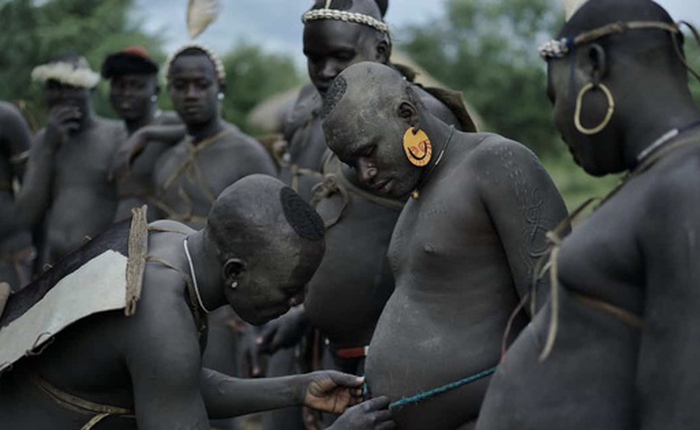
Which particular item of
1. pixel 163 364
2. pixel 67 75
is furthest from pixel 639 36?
pixel 67 75

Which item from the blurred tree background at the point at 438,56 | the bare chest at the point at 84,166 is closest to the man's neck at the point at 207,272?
the bare chest at the point at 84,166

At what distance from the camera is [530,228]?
4.52 metres

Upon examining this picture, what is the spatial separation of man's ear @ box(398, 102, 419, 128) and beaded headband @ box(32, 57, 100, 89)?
577 centimetres

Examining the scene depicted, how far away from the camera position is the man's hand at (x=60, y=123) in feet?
31.2

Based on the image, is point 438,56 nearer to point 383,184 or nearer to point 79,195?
point 79,195

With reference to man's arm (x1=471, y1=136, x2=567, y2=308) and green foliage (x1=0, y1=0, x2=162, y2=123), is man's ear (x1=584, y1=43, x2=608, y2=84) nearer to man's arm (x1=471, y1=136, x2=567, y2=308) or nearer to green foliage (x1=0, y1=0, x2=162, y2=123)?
man's arm (x1=471, y1=136, x2=567, y2=308)

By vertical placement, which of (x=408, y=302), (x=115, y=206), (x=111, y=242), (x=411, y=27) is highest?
(x=111, y=242)

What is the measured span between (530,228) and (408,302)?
0.50 meters

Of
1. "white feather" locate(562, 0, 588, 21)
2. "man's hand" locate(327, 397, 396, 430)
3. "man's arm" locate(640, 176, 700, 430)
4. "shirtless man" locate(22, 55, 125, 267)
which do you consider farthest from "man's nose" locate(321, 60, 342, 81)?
"shirtless man" locate(22, 55, 125, 267)

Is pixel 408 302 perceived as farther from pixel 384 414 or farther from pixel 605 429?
pixel 605 429

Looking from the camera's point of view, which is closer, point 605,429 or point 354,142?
point 605,429

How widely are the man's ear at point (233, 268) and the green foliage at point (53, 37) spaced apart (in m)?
12.8

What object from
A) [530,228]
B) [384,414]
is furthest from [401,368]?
[530,228]

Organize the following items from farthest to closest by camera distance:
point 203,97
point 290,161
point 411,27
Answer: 1. point 411,27
2. point 203,97
3. point 290,161
